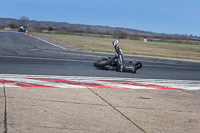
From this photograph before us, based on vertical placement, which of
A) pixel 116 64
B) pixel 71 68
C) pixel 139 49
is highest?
pixel 116 64

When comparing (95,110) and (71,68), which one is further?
(71,68)

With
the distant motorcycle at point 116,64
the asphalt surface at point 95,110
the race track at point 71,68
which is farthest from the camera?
the distant motorcycle at point 116,64

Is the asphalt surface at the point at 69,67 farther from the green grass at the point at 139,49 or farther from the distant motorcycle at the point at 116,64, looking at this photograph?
the green grass at the point at 139,49

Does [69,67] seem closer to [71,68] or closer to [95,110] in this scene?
[71,68]

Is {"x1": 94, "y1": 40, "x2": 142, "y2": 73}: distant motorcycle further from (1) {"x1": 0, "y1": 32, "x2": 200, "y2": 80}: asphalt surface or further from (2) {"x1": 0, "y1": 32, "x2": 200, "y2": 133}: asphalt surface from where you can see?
(2) {"x1": 0, "y1": 32, "x2": 200, "y2": 133}: asphalt surface

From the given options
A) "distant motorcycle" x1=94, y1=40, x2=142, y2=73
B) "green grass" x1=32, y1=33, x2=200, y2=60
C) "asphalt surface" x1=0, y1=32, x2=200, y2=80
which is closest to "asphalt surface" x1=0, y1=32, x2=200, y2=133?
"asphalt surface" x1=0, y1=32, x2=200, y2=80

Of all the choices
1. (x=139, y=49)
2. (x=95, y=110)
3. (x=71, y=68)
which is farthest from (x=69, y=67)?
(x=139, y=49)

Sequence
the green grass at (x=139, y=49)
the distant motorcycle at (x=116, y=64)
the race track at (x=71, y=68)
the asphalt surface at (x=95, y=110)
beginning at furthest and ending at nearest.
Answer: the green grass at (x=139, y=49) → the distant motorcycle at (x=116, y=64) → the race track at (x=71, y=68) → the asphalt surface at (x=95, y=110)

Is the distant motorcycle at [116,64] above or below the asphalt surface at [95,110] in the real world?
above

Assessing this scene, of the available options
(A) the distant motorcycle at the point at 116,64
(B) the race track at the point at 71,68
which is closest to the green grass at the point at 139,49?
(B) the race track at the point at 71,68

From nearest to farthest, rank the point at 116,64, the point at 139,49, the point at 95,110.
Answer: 1. the point at 95,110
2. the point at 116,64
3. the point at 139,49

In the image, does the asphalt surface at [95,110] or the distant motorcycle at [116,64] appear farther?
the distant motorcycle at [116,64]

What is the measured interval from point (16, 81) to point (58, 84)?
117cm

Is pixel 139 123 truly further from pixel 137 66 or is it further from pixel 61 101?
pixel 137 66
